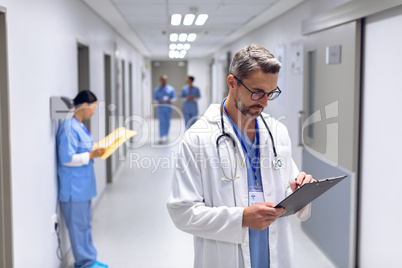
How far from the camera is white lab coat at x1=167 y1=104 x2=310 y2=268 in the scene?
5.06 ft

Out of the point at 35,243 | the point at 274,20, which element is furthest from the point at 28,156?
the point at 274,20

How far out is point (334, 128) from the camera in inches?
136

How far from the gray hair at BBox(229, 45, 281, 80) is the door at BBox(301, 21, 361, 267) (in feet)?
5.89

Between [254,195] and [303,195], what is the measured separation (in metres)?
0.20

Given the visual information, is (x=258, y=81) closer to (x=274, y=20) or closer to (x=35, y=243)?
(x=35, y=243)

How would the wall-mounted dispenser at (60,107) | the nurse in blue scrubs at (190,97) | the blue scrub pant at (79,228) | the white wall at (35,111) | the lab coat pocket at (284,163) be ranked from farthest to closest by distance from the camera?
the nurse in blue scrubs at (190,97), the blue scrub pant at (79,228), the wall-mounted dispenser at (60,107), the white wall at (35,111), the lab coat pocket at (284,163)

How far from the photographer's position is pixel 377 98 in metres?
2.93

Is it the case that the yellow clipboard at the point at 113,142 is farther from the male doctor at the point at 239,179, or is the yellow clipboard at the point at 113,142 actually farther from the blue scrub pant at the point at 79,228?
the male doctor at the point at 239,179

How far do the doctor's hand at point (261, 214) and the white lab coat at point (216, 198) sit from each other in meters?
0.03

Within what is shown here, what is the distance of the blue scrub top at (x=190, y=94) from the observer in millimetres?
10312

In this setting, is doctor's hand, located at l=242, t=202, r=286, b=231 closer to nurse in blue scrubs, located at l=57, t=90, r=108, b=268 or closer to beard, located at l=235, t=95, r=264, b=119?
beard, located at l=235, t=95, r=264, b=119

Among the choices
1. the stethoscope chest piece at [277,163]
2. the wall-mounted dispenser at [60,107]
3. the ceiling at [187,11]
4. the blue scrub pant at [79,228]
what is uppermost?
the ceiling at [187,11]

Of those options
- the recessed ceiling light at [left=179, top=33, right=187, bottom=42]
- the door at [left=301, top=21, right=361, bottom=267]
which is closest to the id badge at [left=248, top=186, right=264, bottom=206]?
the door at [left=301, top=21, right=361, bottom=267]

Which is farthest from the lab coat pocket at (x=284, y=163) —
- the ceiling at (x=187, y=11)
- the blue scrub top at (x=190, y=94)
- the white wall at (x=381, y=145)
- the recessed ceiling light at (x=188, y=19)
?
the blue scrub top at (x=190, y=94)
